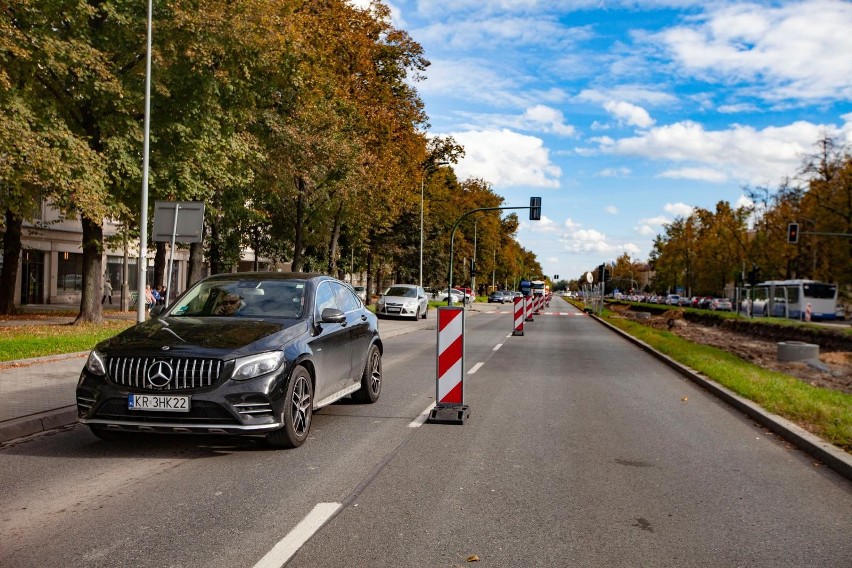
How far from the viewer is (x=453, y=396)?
8391 millimetres

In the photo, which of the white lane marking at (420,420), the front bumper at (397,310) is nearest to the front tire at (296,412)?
the white lane marking at (420,420)

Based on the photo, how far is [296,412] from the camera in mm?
6680

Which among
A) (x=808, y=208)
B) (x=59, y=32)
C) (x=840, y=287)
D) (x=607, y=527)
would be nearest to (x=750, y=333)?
(x=840, y=287)

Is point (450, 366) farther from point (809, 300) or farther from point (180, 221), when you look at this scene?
point (809, 300)

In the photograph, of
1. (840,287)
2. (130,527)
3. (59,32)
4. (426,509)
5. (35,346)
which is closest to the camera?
(130,527)

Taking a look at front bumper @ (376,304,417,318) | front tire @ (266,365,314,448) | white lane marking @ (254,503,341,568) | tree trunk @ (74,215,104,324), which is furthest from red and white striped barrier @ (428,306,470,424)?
front bumper @ (376,304,417,318)

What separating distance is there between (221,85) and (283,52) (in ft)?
7.54

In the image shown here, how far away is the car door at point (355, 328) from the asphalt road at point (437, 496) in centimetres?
59

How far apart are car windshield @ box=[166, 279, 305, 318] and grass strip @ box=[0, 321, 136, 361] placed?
251 inches

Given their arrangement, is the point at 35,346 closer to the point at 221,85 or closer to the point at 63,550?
the point at 221,85

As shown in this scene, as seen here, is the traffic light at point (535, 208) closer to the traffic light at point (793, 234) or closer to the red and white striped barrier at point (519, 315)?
the red and white striped barrier at point (519, 315)

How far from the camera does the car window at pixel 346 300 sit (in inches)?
341

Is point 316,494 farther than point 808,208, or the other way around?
point 808,208

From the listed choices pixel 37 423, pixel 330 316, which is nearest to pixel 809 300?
pixel 330 316
